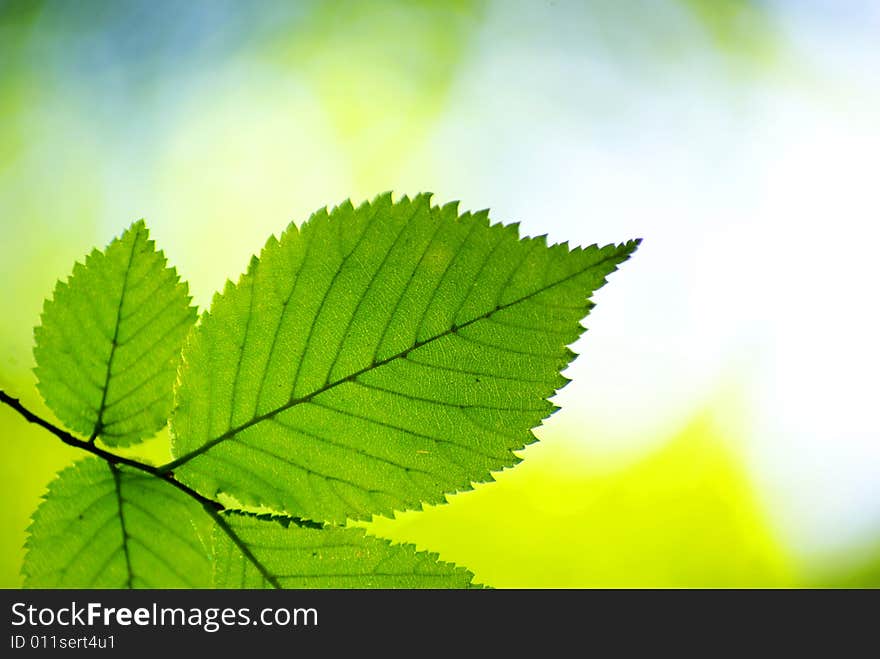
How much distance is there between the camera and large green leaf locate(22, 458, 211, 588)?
0.58 metres

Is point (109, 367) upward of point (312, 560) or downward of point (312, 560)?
upward

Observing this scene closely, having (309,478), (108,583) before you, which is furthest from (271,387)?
(108,583)

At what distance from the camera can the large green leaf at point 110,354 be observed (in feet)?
2.06

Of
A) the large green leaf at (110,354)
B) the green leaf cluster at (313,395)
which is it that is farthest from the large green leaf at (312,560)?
the large green leaf at (110,354)

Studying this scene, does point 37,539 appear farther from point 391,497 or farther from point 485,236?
point 485,236

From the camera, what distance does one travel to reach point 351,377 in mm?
628

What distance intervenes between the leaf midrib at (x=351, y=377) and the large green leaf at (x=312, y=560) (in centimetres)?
5

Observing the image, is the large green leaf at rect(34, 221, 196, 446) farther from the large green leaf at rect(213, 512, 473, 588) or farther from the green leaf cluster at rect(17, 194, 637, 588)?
the large green leaf at rect(213, 512, 473, 588)

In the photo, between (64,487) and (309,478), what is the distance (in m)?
0.18

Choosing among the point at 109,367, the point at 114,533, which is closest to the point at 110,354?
the point at 109,367

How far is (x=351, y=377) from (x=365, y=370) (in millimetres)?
12

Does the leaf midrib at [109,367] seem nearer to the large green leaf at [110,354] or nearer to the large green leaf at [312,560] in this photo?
the large green leaf at [110,354]

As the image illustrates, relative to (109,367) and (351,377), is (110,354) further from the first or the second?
(351,377)

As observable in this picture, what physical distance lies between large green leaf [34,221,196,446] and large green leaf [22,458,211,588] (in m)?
0.05
